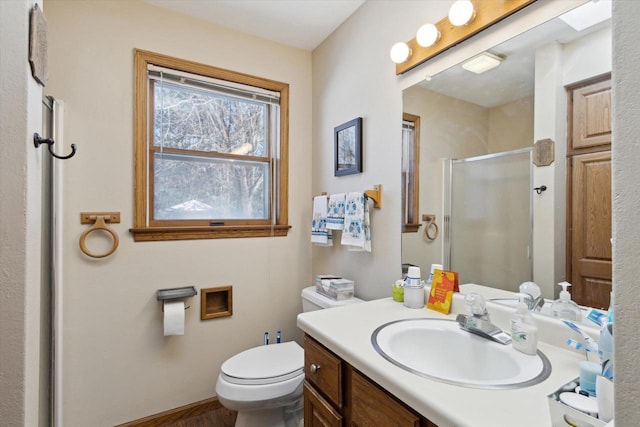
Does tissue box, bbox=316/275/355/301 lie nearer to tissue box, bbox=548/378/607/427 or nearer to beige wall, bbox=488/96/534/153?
beige wall, bbox=488/96/534/153

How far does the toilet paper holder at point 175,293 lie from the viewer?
1.78m

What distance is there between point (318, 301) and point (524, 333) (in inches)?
44.7

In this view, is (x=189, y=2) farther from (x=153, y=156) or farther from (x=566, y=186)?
(x=566, y=186)

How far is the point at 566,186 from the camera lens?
95 cm

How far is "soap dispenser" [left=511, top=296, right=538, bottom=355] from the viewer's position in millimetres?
876

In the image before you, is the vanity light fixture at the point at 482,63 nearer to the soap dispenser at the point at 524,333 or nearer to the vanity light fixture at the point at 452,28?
the vanity light fixture at the point at 452,28

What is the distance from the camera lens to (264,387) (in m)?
1.44

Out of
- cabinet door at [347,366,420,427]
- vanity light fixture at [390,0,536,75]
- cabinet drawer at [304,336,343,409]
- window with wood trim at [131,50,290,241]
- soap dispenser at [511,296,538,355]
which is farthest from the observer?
window with wood trim at [131,50,290,241]

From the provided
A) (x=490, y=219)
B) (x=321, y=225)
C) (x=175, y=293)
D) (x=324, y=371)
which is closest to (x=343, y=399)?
(x=324, y=371)

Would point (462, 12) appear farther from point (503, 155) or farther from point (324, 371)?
point (324, 371)

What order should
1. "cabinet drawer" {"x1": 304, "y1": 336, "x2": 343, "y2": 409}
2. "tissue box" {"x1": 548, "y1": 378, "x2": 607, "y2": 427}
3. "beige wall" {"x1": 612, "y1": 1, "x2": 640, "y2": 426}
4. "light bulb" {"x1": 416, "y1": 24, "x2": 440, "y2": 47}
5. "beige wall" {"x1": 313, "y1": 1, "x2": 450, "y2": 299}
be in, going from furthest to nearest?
"beige wall" {"x1": 313, "y1": 1, "x2": 450, "y2": 299}, "light bulb" {"x1": 416, "y1": 24, "x2": 440, "y2": 47}, "cabinet drawer" {"x1": 304, "y1": 336, "x2": 343, "y2": 409}, "tissue box" {"x1": 548, "y1": 378, "x2": 607, "y2": 427}, "beige wall" {"x1": 612, "y1": 1, "x2": 640, "y2": 426}

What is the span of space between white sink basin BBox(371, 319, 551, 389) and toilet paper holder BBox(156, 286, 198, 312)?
4.10ft

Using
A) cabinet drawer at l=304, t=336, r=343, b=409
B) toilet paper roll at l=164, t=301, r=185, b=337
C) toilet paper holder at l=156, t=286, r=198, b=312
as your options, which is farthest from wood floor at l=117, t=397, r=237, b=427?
cabinet drawer at l=304, t=336, r=343, b=409

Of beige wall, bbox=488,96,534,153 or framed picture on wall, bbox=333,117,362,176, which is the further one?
framed picture on wall, bbox=333,117,362,176
